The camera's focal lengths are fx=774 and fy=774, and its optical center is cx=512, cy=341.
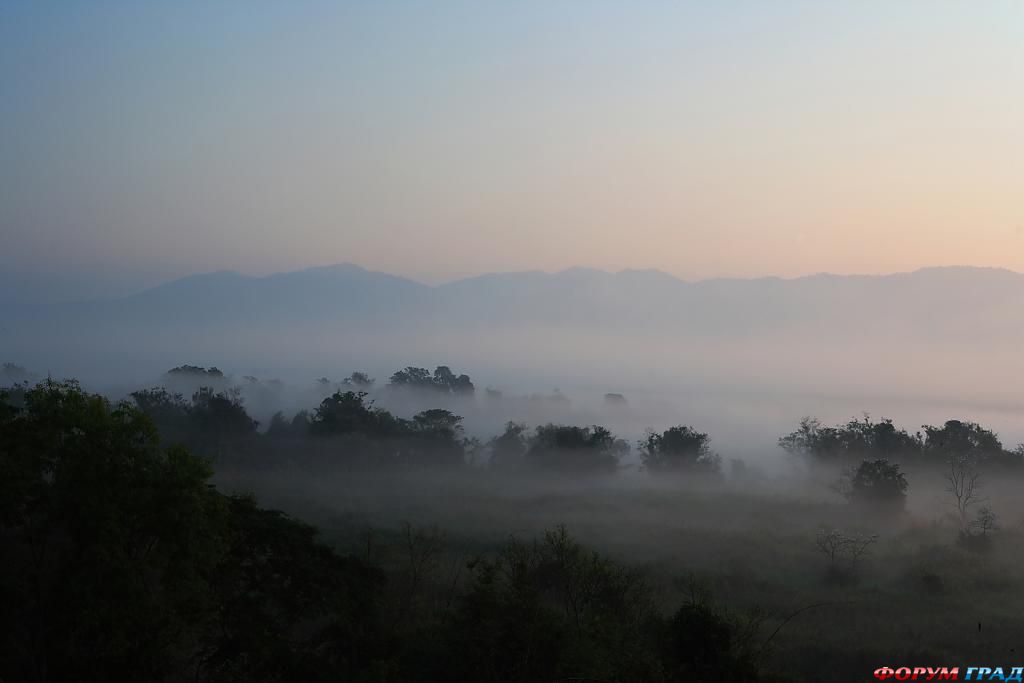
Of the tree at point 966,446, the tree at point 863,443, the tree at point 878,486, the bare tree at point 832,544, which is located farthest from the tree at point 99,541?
the tree at point 863,443

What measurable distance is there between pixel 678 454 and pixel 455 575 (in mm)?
60096

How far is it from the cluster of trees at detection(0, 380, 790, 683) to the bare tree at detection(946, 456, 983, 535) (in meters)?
47.0

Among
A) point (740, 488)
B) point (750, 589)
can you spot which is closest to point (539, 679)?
point (750, 589)

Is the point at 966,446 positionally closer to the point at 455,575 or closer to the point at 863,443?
the point at 863,443

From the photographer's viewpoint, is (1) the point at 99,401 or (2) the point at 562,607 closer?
(1) the point at 99,401

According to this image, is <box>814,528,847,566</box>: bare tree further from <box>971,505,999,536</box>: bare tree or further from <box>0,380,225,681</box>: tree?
<box>0,380,225,681</box>: tree

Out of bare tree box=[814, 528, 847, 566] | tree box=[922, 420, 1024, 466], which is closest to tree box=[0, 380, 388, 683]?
bare tree box=[814, 528, 847, 566]

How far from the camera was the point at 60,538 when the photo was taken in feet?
108

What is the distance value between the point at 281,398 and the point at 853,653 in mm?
180129

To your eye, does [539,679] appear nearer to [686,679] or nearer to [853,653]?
[686,679]

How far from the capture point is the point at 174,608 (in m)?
26.1

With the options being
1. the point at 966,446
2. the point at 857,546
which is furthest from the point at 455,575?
the point at 966,446

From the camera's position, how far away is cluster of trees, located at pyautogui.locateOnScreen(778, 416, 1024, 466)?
91.0 metres

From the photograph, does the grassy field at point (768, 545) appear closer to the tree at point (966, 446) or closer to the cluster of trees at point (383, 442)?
the tree at point (966, 446)
